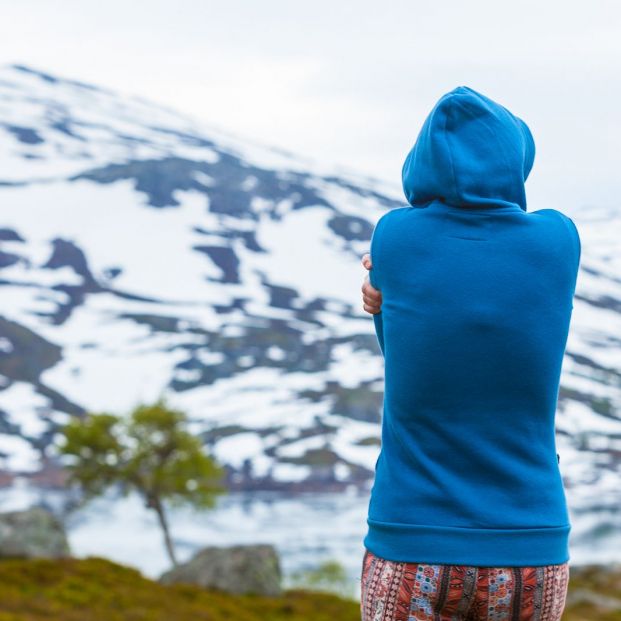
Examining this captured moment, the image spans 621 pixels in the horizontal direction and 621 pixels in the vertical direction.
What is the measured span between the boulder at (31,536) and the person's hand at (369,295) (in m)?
27.5

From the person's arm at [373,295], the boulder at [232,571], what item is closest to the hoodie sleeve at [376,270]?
the person's arm at [373,295]

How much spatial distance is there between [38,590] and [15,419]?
5689 inches

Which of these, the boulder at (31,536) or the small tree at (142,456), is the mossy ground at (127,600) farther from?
the small tree at (142,456)

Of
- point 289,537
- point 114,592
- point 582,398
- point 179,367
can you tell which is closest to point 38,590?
point 114,592

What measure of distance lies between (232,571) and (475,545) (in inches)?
1239

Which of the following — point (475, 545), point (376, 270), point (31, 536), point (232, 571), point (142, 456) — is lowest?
point (142, 456)

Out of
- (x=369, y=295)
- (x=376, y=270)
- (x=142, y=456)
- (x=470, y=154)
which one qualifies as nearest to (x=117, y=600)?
(x=369, y=295)

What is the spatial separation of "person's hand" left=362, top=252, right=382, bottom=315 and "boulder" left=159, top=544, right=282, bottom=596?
30751mm

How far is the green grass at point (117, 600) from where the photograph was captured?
2020 cm

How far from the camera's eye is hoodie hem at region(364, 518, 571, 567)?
8.73 ft

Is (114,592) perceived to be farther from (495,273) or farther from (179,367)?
(179,367)

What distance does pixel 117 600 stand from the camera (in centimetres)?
2291

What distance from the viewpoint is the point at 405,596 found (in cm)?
270

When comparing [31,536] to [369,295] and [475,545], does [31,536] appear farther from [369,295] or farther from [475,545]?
[475,545]
